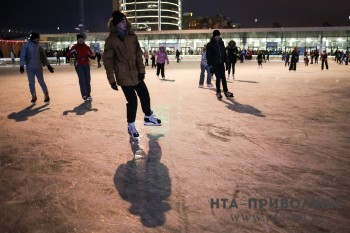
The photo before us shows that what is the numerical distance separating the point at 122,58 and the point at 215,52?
166 inches

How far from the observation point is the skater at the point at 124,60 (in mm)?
A: 4512

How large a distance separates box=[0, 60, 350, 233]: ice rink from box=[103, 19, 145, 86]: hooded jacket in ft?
2.79

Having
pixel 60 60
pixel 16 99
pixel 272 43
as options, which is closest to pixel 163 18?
pixel 272 43

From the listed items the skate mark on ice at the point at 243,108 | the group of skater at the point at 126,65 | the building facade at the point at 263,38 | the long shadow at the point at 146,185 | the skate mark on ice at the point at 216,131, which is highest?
the building facade at the point at 263,38

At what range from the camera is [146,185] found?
2969 mm

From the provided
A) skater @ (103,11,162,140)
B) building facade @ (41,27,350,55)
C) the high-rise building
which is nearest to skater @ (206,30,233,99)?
skater @ (103,11,162,140)

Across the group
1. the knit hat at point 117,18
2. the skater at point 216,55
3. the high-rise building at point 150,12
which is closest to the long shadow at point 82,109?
the knit hat at point 117,18

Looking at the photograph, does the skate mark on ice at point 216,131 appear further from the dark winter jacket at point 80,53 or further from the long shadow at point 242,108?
the dark winter jacket at point 80,53

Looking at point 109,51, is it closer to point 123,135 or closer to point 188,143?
point 123,135

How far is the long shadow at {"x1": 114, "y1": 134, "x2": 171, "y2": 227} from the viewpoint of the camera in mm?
2449

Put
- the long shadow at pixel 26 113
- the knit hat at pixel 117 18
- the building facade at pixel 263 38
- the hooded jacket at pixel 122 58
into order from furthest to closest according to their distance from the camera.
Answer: the building facade at pixel 263 38 → the long shadow at pixel 26 113 → the hooded jacket at pixel 122 58 → the knit hat at pixel 117 18

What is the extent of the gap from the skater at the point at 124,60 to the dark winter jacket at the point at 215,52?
3.81 meters

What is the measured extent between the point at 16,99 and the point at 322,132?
7.72 metres

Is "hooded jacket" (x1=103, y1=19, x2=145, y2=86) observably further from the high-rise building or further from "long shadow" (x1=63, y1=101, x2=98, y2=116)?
the high-rise building
